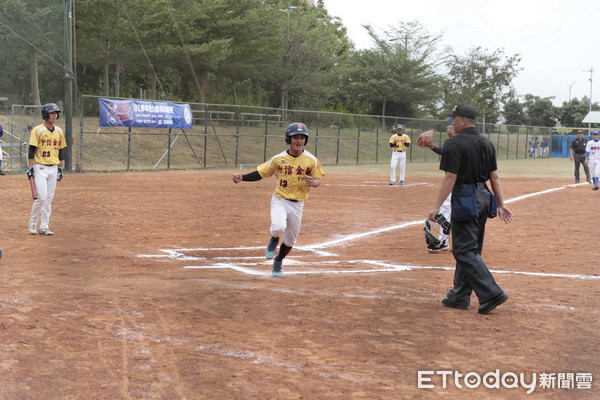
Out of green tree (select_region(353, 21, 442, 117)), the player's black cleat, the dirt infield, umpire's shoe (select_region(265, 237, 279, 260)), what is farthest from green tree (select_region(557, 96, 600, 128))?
umpire's shoe (select_region(265, 237, 279, 260))

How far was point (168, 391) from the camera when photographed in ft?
15.2

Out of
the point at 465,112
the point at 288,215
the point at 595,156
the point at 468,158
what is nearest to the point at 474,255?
the point at 468,158

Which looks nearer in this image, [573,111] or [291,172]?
[291,172]

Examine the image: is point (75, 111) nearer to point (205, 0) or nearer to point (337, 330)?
point (205, 0)

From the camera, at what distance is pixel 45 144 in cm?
1166

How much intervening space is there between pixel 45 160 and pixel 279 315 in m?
6.55

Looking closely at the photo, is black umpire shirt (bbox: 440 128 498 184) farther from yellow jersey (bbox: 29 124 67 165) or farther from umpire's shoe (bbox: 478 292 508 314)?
yellow jersey (bbox: 29 124 67 165)

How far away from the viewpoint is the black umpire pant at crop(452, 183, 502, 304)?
6902 millimetres

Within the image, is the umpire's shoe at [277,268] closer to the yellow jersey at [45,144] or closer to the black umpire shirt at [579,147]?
the yellow jersey at [45,144]

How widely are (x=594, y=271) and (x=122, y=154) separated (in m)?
28.1

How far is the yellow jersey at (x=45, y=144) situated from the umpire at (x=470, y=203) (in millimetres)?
7091

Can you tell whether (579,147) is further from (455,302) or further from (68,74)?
(455,302)

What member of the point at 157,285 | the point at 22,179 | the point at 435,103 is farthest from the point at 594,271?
the point at 435,103

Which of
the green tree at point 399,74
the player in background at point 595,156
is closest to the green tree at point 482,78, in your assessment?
the green tree at point 399,74
